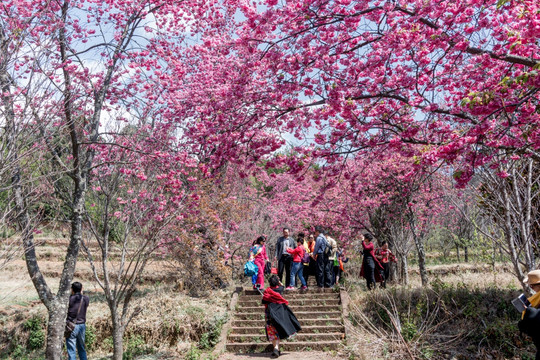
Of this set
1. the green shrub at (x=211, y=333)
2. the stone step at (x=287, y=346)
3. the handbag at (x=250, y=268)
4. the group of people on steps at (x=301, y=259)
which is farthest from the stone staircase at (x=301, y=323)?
the handbag at (x=250, y=268)

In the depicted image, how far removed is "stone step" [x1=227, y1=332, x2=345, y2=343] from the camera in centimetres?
999

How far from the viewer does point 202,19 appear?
50.3 feet

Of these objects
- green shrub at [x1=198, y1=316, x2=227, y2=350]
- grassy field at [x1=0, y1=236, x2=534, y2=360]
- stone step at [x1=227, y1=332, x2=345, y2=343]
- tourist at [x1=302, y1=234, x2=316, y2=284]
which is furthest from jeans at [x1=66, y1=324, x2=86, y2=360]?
tourist at [x1=302, y1=234, x2=316, y2=284]

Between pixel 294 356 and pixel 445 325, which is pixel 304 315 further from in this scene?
pixel 445 325

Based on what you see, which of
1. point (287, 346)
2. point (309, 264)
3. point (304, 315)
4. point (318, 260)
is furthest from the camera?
point (309, 264)

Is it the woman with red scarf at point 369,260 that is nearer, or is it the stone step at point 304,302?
the stone step at point 304,302

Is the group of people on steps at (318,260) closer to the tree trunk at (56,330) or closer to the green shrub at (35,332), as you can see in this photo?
the tree trunk at (56,330)

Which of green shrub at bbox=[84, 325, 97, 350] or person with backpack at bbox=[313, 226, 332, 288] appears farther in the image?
person with backpack at bbox=[313, 226, 332, 288]

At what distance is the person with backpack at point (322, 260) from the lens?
12383 mm

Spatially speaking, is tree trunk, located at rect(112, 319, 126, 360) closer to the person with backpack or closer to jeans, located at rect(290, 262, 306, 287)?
jeans, located at rect(290, 262, 306, 287)

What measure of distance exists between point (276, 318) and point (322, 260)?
3918 mm

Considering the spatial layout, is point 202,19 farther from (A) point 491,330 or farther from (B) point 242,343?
(A) point 491,330

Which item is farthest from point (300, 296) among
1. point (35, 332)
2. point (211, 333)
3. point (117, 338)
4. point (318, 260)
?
point (35, 332)

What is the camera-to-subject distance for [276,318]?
354 inches
